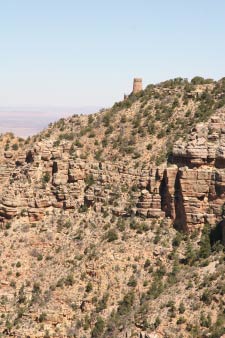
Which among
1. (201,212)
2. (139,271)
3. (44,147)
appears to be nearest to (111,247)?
(139,271)

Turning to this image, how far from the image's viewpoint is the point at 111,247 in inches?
2522

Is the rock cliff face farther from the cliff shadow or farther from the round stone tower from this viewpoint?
the round stone tower

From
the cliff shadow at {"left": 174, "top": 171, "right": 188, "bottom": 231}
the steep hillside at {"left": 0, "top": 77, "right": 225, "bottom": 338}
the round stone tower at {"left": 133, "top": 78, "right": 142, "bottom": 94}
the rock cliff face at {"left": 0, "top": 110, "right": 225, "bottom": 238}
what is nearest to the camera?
the steep hillside at {"left": 0, "top": 77, "right": 225, "bottom": 338}

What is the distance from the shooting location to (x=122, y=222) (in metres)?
65.9

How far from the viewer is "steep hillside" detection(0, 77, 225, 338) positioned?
5750 cm

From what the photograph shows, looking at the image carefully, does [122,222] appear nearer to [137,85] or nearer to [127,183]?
[127,183]

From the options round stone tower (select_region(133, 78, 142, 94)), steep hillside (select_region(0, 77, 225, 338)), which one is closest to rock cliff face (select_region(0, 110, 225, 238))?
steep hillside (select_region(0, 77, 225, 338))

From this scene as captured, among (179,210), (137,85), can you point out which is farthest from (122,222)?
(137,85)

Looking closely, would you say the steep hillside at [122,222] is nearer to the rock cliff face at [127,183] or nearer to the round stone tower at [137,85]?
the rock cliff face at [127,183]

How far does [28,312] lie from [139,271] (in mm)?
10419

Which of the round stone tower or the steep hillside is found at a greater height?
the round stone tower

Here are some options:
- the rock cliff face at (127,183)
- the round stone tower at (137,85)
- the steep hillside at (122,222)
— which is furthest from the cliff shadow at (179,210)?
the round stone tower at (137,85)

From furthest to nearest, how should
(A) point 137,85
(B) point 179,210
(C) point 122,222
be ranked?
1. (A) point 137,85
2. (C) point 122,222
3. (B) point 179,210

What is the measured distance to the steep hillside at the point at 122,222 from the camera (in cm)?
5750
